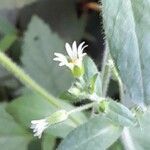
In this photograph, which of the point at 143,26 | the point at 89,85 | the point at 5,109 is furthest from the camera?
the point at 5,109

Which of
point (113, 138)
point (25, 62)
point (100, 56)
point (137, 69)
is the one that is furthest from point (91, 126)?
point (100, 56)

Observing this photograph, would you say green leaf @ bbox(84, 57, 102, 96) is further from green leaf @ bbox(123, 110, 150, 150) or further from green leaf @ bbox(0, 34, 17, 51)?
green leaf @ bbox(0, 34, 17, 51)

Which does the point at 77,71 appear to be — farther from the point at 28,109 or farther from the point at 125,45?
the point at 28,109

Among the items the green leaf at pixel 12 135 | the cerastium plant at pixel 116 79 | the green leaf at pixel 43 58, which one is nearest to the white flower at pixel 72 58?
the cerastium plant at pixel 116 79

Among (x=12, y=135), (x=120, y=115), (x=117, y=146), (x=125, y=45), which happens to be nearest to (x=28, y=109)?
(x=12, y=135)

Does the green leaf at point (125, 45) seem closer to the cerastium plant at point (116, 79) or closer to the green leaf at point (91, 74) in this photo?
the cerastium plant at point (116, 79)

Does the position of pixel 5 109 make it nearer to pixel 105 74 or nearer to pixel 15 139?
pixel 15 139
